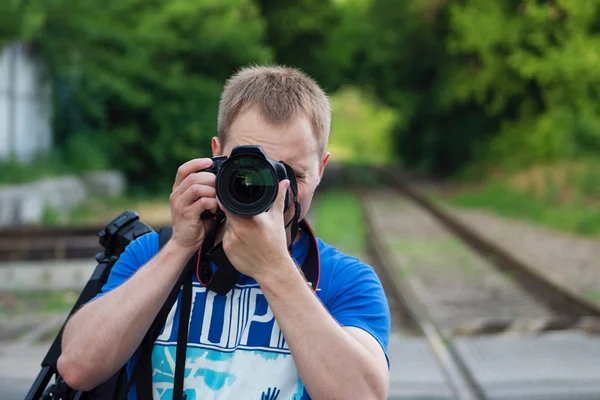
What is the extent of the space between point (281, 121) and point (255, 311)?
0.42m

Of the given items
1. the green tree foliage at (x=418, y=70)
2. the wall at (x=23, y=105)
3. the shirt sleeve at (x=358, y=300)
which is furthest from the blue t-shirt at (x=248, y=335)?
the green tree foliage at (x=418, y=70)

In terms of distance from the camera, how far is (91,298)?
2.10 meters

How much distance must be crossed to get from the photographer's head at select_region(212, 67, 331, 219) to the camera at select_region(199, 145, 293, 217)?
0.11 m

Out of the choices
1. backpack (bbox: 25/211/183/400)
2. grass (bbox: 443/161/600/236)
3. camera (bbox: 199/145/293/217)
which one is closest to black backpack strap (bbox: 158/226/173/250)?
backpack (bbox: 25/211/183/400)

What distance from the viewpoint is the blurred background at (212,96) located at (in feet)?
51.2

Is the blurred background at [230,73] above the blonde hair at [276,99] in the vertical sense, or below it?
below

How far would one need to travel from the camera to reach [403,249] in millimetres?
13086

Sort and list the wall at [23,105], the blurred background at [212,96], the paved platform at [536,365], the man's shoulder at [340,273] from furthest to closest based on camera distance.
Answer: the wall at [23,105] < the blurred background at [212,96] < the paved platform at [536,365] < the man's shoulder at [340,273]

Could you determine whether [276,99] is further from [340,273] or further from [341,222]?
[341,222]

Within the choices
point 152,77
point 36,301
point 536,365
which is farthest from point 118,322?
point 152,77

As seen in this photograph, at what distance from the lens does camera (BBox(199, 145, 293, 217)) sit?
167 centimetres

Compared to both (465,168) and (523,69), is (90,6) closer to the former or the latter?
(523,69)

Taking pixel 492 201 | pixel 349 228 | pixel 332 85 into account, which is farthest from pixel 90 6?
pixel 332 85

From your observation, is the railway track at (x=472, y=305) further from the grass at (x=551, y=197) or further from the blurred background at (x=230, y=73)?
the blurred background at (x=230, y=73)
